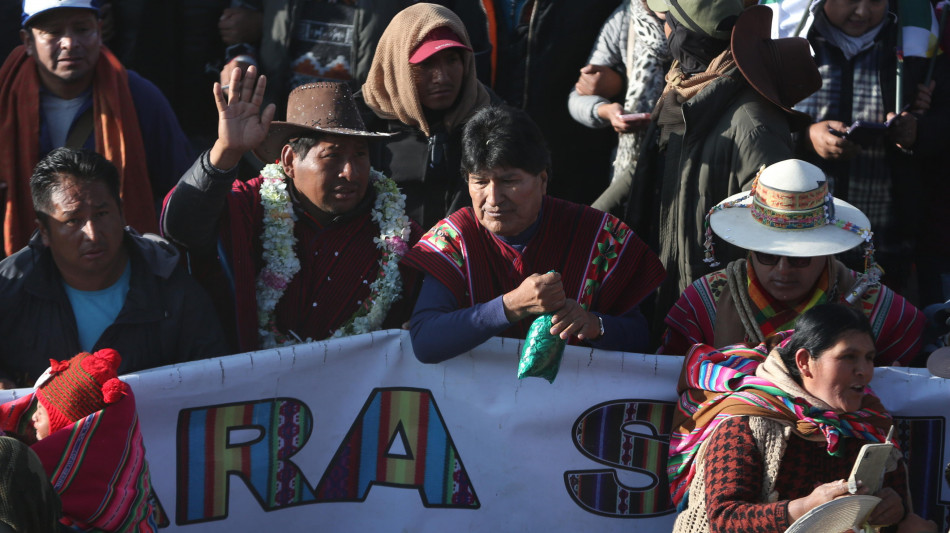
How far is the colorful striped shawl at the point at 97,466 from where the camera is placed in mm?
3484

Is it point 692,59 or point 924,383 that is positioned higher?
point 692,59

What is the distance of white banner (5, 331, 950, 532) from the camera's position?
14.1 ft

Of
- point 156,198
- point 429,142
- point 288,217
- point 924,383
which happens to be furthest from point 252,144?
point 924,383

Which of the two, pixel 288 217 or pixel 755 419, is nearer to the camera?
pixel 755 419

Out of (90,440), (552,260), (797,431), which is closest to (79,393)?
(90,440)

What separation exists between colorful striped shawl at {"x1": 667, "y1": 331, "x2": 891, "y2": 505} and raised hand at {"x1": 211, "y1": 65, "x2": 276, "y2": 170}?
178 centimetres

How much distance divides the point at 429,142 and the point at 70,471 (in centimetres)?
247

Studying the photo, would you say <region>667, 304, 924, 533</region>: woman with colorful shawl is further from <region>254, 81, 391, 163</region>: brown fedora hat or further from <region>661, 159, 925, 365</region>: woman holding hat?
<region>254, 81, 391, 163</region>: brown fedora hat

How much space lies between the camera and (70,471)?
3500 millimetres

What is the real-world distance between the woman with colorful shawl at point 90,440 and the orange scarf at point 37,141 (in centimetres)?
190

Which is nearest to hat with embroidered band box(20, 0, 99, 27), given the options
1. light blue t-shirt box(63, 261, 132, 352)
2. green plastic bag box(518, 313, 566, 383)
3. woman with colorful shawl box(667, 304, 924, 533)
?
light blue t-shirt box(63, 261, 132, 352)

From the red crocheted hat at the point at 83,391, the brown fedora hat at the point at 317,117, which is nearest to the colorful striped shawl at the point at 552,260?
the brown fedora hat at the point at 317,117

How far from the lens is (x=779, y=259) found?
4.23 metres

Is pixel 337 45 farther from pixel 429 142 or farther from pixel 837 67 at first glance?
pixel 837 67
